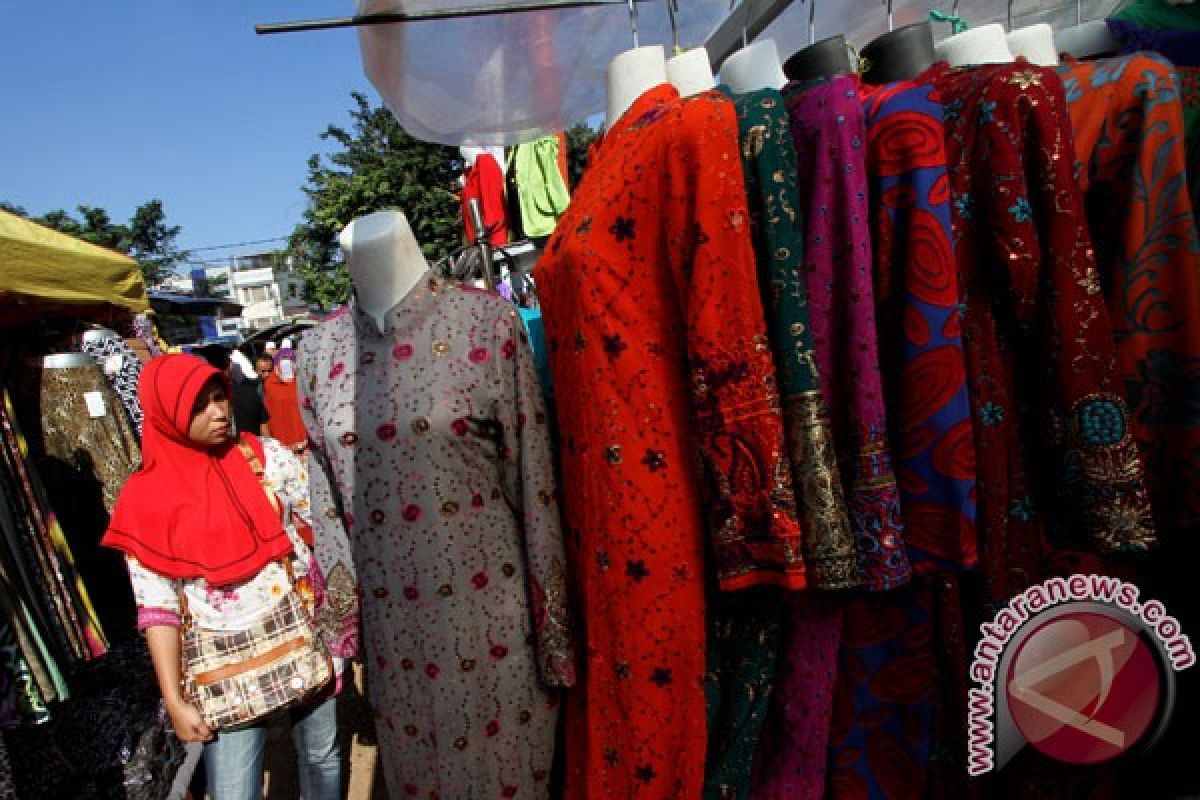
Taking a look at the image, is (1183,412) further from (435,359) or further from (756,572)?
(435,359)

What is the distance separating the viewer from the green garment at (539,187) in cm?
499

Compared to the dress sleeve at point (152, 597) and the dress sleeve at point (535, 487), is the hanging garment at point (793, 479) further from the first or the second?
the dress sleeve at point (152, 597)

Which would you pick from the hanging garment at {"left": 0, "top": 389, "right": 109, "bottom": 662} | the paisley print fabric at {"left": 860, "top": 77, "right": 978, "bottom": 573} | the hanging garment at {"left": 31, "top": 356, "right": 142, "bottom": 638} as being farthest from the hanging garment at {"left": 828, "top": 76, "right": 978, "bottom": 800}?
the hanging garment at {"left": 31, "top": 356, "right": 142, "bottom": 638}

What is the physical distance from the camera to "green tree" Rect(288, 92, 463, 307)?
32.4 ft

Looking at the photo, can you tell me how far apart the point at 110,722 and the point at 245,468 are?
1.44 metres

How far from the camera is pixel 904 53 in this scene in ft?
3.51

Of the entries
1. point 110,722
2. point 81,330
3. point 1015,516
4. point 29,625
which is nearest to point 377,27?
point 1015,516

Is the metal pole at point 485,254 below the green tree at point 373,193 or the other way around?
below

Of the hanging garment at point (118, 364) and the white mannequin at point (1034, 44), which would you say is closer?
the white mannequin at point (1034, 44)

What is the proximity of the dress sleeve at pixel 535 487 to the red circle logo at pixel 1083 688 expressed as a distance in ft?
2.46

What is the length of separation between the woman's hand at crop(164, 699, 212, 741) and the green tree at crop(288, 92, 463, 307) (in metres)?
→ 8.15

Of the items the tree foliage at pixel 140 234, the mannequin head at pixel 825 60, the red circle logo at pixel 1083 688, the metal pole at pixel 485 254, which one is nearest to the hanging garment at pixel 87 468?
the metal pole at pixel 485 254

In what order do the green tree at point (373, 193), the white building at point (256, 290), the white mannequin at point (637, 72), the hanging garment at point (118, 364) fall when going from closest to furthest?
1. the white mannequin at point (637, 72)
2. the hanging garment at point (118, 364)
3. the green tree at point (373, 193)
4. the white building at point (256, 290)

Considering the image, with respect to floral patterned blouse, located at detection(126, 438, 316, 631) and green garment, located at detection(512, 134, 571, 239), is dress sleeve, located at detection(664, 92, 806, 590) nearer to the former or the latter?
floral patterned blouse, located at detection(126, 438, 316, 631)
